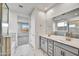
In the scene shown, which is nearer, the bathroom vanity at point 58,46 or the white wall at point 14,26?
the bathroom vanity at point 58,46

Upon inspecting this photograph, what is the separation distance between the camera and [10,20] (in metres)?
1.56

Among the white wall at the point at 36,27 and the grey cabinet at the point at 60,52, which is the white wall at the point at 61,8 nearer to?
the white wall at the point at 36,27

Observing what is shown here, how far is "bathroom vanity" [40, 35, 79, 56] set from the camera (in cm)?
115

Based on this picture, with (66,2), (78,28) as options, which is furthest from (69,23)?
(66,2)

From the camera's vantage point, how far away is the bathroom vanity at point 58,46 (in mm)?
1148

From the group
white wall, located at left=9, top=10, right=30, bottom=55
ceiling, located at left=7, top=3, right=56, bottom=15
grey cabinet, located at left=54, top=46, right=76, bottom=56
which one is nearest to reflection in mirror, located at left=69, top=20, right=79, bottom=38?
grey cabinet, located at left=54, top=46, right=76, bottom=56

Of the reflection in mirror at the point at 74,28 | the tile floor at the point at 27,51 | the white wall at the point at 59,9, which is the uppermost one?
the white wall at the point at 59,9

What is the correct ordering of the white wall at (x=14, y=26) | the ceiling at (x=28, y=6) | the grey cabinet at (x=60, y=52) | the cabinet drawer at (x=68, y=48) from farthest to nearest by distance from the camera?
the white wall at (x=14, y=26) → the ceiling at (x=28, y=6) → the grey cabinet at (x=60, y=52) → the cabinet drawer at (x=68, y=48)

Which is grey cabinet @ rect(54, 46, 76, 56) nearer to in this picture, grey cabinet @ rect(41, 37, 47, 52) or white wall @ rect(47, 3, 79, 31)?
grey cabinet @ rect(41, 37, 47, 52)

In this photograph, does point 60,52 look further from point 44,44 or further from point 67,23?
point 67,23

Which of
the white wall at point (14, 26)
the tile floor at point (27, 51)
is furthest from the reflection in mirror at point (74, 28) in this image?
the white wall at point (14, 26)

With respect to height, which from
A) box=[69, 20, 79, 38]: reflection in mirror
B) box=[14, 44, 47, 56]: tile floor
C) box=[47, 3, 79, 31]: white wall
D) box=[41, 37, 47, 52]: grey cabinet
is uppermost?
box=[47, 3, 79, 31]: white wall

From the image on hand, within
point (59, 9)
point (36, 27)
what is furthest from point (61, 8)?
point (36, 27)

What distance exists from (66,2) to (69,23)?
0.43 m
